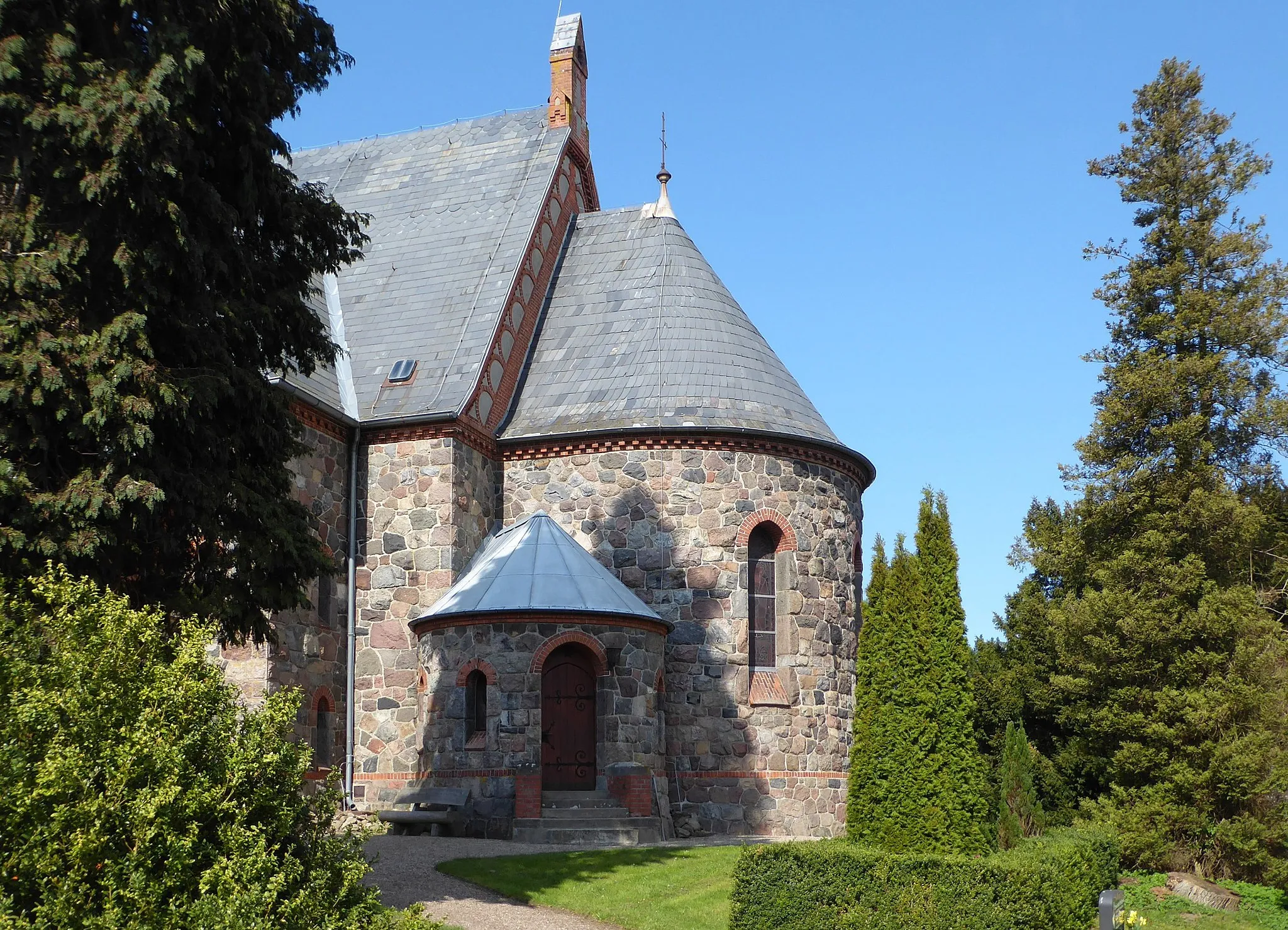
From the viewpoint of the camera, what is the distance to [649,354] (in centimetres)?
2284

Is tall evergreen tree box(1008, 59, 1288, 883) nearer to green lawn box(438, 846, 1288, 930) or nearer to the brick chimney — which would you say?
green lawn box(438, 846, 1288, 930)

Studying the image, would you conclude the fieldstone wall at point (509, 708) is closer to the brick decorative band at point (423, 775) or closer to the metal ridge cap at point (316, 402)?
the brick decorative band at point (423, 775)

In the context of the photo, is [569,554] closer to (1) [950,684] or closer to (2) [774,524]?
(2) [774,524]

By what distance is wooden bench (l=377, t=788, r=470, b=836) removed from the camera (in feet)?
59.2

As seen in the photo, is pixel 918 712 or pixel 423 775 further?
pixel 423 775

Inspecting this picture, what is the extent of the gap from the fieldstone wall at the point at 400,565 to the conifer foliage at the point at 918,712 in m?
9.52

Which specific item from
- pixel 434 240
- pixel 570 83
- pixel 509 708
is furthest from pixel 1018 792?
pixel 570 83

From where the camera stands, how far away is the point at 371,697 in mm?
20844

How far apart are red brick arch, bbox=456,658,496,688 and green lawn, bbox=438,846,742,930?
3.46 metres

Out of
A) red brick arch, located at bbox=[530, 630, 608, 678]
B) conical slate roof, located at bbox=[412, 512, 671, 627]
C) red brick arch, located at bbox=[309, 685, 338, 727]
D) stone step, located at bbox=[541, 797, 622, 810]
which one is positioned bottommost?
stone step, located at bbox=[541, 797, 622, 810]

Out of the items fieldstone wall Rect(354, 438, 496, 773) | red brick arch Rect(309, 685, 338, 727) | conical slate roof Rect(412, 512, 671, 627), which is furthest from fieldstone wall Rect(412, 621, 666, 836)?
red brick arch Rect(309, 685, 338, 727)

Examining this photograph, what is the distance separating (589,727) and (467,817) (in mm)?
2308

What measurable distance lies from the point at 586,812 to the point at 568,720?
5.24 ft

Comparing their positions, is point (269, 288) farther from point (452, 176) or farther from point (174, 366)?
point (452, 176)
